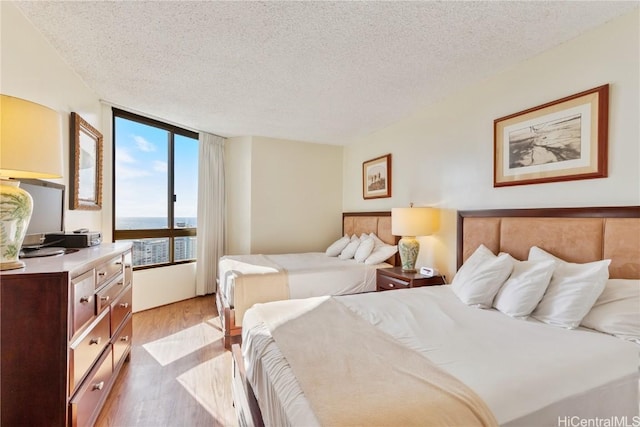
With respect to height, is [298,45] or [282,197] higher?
[298,45]

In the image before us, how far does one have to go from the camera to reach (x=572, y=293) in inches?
65.6

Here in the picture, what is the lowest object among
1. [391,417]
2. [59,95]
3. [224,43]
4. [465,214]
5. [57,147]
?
[391,417]

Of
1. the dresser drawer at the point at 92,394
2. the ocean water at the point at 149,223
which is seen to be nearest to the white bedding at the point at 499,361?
the dresser drawer at the point at 92,394

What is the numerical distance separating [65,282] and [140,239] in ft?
10.1

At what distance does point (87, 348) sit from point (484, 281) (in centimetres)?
243

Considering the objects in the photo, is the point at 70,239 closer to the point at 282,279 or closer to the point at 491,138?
the point at 282,279

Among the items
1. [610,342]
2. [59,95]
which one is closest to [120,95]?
[59,95]

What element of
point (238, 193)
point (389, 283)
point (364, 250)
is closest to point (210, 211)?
point (238, 193)

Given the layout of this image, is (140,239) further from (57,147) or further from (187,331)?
(57,147)

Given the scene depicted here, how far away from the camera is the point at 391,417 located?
927 mm

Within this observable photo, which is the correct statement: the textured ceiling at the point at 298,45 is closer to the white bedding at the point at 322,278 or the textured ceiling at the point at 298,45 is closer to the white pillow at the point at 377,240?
the white pillow at the point at 377,240

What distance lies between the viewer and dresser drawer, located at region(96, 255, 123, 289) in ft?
5.77

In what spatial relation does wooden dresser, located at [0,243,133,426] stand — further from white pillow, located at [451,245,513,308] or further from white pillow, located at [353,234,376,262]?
white pillow, located at [353,234,376,262]

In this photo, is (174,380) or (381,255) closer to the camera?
(174,380)
